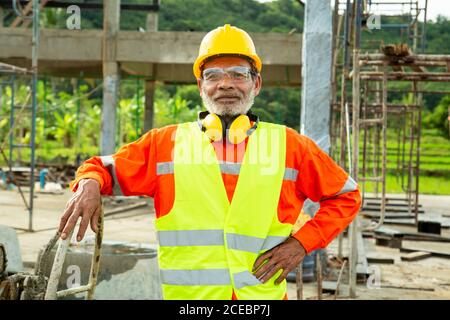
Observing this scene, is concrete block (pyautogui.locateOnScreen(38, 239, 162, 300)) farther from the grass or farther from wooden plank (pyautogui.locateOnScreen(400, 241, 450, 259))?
the grass

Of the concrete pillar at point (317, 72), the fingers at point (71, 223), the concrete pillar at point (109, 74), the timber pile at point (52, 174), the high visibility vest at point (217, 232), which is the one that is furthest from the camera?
the timber pile at point (52, 174)

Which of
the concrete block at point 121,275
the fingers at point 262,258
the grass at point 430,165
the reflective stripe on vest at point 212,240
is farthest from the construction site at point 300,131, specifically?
the grass at point 430,165

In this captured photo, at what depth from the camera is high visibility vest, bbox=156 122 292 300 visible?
2.91m

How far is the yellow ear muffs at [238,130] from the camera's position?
303cm

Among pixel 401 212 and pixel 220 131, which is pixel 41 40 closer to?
pixel 401 212

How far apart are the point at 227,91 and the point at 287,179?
1.37 feet

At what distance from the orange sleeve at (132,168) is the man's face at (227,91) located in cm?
27

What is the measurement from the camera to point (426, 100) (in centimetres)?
5638

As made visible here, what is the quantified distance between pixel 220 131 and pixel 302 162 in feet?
1.13

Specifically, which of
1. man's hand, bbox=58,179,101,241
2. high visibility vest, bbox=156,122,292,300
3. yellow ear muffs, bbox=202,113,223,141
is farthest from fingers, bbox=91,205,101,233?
yellow ear muffs, bbox=202,113,223,141

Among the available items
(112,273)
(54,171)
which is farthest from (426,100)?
(112,273)

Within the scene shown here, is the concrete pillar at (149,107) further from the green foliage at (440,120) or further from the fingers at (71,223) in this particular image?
the green foliage at (440,120)

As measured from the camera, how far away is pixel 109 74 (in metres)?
18.3

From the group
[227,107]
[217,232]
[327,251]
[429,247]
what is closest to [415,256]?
[429,247]
